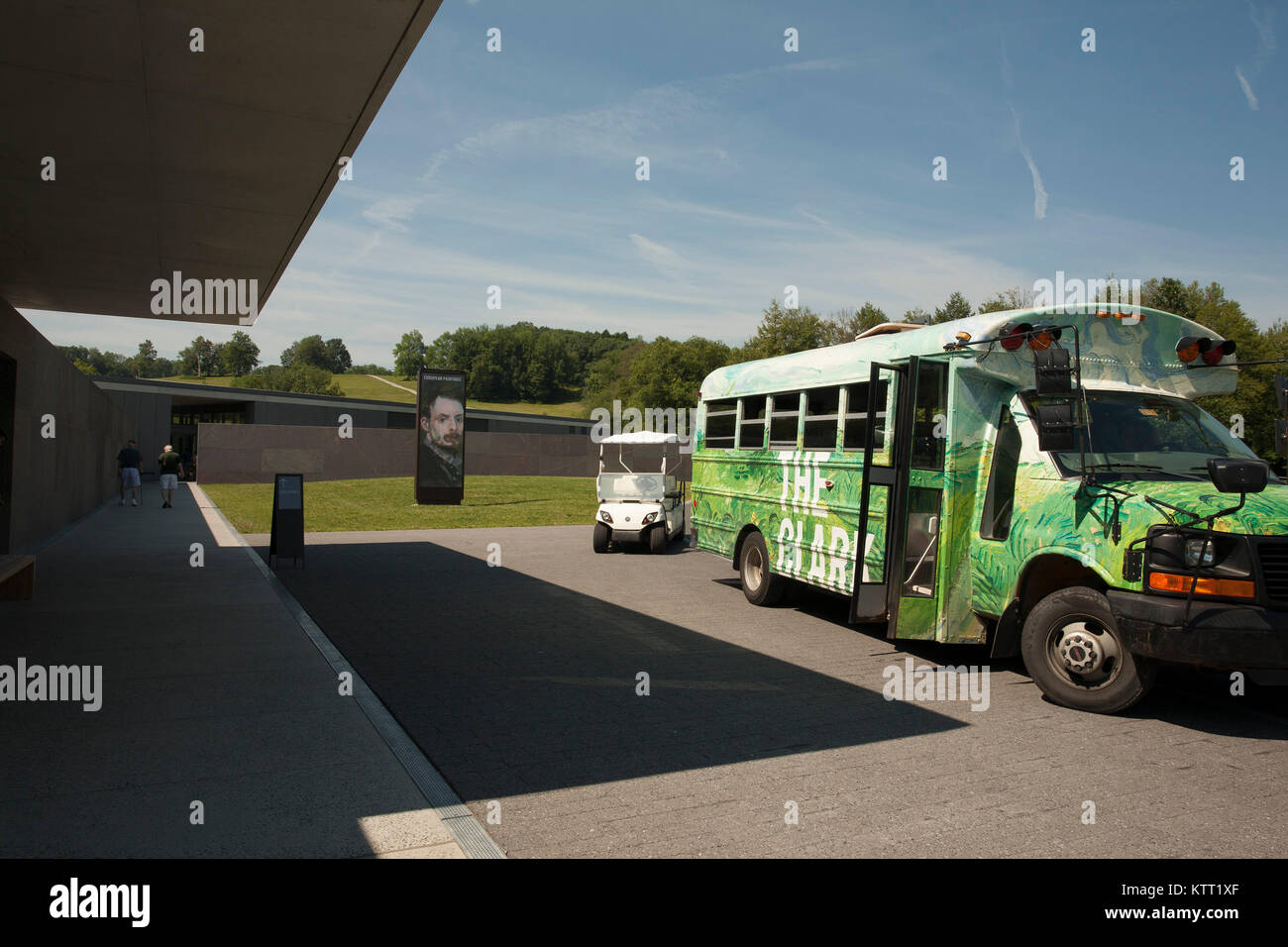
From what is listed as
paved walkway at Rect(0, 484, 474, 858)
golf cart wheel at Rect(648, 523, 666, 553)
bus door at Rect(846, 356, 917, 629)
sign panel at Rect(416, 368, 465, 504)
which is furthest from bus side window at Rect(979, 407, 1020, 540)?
sign panel at Rect(416, 368, 465, 504)

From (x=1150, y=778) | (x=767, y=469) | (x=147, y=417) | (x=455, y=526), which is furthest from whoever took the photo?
(x=147, y=417)

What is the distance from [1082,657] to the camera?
21.1 ft

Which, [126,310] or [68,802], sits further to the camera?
[126,310]

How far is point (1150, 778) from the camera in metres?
5.16

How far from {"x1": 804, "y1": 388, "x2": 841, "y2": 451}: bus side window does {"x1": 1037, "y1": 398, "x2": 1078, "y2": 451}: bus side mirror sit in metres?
3.01

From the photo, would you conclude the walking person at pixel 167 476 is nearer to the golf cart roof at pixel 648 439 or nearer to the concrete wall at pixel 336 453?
the concrete wall at pixel 336 453

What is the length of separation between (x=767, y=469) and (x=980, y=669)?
389 centimetres

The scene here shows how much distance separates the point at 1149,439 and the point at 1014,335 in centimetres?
133

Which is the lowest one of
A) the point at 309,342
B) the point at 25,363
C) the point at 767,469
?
the point at 767,469

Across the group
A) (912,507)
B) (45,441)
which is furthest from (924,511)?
(45,441)

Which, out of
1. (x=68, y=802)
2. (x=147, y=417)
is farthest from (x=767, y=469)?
(x=147, y=417)

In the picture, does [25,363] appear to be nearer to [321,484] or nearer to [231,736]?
[231,736]

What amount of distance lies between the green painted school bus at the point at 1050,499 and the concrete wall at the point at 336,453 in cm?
3506

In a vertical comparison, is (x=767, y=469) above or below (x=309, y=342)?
below
